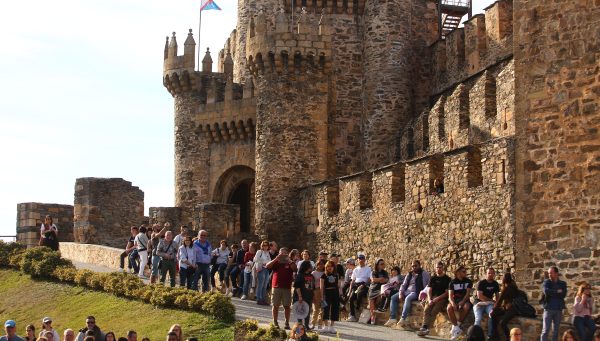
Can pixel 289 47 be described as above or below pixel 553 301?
above

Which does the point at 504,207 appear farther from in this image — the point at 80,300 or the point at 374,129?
the point at 374,129

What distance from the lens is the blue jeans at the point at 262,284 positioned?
1109 inches

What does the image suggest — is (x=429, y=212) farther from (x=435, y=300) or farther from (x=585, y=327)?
(x=585, y=327)

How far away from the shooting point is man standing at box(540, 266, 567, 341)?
1941cm

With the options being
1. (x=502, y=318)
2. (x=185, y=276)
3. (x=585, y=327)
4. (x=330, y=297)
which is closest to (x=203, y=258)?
(x=185, y=276)

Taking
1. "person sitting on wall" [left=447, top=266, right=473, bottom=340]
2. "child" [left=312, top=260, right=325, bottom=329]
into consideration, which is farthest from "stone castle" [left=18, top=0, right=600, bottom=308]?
"child" [left=312, top=260, right=325, bottom=329]

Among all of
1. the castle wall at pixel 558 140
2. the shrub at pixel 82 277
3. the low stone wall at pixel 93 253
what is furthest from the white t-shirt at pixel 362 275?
the low stone wall at pixel 93 253

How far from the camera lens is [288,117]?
39.7 meters

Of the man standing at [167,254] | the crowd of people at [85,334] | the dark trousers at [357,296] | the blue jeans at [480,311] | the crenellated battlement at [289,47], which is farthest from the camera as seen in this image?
the crenellated battlement at [289,47]

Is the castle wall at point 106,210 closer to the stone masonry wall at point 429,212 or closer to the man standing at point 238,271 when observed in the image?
the stone masonry wall at point 429,212

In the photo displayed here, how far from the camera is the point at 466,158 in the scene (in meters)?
29.5

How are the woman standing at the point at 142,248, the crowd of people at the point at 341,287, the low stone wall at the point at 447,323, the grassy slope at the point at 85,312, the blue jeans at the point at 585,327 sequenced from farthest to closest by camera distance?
the woman standing at the point at 142,248
the grassy slope at the point at 85,312
the low stone wall at the point at 447,323
the crowd of people at the point at 341,287
the blue jeans at the point at 585,327

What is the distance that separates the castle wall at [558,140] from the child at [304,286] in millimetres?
4530

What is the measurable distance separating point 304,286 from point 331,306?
0.74 m
